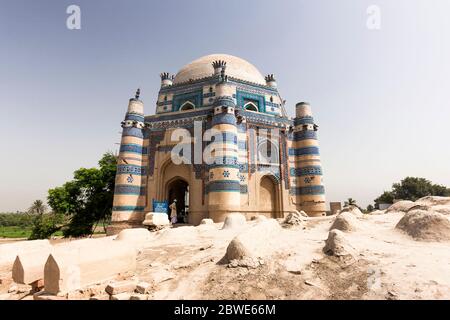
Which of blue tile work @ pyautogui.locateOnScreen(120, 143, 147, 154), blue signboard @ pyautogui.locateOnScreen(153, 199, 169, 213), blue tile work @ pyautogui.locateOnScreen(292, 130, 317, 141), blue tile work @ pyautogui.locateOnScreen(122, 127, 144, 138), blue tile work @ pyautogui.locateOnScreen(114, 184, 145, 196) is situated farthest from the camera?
blue tile work @ pyautogui.locateOnScreen(292, 130, 317, 141)

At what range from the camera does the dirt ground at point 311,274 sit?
3.16 metres

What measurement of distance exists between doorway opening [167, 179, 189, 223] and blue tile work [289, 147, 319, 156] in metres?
8.52

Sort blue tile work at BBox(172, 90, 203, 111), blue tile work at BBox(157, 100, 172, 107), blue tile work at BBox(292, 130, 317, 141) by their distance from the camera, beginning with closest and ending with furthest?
1. blue tile work at BBox(292, 130, 317, 141)
2. blue tile work at BBox(172, 90, 203, 111)
3. blue tile work at BBox(157, 100, 172, 107)

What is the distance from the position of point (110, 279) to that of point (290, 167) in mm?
14756

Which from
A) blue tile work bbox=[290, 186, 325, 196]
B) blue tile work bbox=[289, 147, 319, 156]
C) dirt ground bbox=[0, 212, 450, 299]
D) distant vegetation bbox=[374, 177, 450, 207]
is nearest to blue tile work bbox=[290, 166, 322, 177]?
blue tile work bbox=[290, 186, 325, 196]

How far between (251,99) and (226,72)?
343cm

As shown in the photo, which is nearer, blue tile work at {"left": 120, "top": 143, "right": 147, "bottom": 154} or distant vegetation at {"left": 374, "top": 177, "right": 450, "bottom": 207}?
blue tile work at {"left": 120, "top": 143, "right": 147, "bottom": 154}

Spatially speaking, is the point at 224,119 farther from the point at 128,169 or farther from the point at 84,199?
the point at 84,199

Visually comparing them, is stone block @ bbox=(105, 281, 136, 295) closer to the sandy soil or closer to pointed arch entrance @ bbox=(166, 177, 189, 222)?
the sandy soil

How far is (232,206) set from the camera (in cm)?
1373

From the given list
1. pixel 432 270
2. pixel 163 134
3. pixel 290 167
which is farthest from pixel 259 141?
pixel 432 270

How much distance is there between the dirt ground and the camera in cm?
316

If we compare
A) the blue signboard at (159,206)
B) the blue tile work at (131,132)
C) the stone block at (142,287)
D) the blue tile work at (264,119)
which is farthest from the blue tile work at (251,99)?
the stone block at (142,287)
